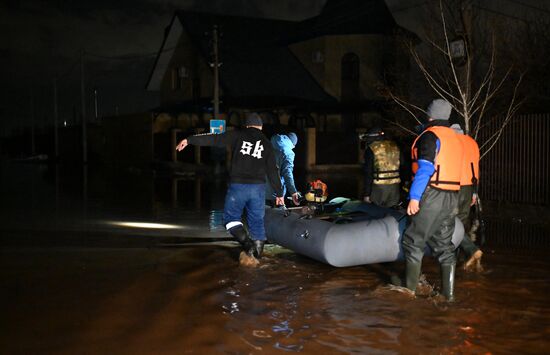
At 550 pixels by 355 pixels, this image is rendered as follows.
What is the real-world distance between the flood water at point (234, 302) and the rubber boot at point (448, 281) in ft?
0.54

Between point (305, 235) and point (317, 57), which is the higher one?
point (317, 57)

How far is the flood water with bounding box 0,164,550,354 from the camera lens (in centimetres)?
524

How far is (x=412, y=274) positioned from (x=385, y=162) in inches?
109

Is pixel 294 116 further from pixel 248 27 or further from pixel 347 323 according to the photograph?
pixel 347 323

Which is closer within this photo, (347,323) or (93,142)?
(347,323)

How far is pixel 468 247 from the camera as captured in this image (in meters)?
7.92

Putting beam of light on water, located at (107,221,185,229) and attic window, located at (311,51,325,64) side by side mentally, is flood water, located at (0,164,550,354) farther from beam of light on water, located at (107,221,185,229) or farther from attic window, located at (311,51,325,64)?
attic window, located at (311,51,325,64)

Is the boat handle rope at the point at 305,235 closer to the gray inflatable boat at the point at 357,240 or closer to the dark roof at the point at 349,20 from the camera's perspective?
the gray inflatable boat at the point at 357,240

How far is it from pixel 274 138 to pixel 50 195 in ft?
36.5

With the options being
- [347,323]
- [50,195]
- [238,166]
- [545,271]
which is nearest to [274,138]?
[238,166]

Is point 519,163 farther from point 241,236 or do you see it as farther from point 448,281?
point 448,281

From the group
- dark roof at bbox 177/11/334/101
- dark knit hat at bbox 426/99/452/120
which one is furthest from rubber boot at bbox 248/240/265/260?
dark roof at bbox 177/11/334/101

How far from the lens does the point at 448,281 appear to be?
6.54 metres

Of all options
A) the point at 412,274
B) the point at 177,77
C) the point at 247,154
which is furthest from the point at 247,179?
the point at 177,77
